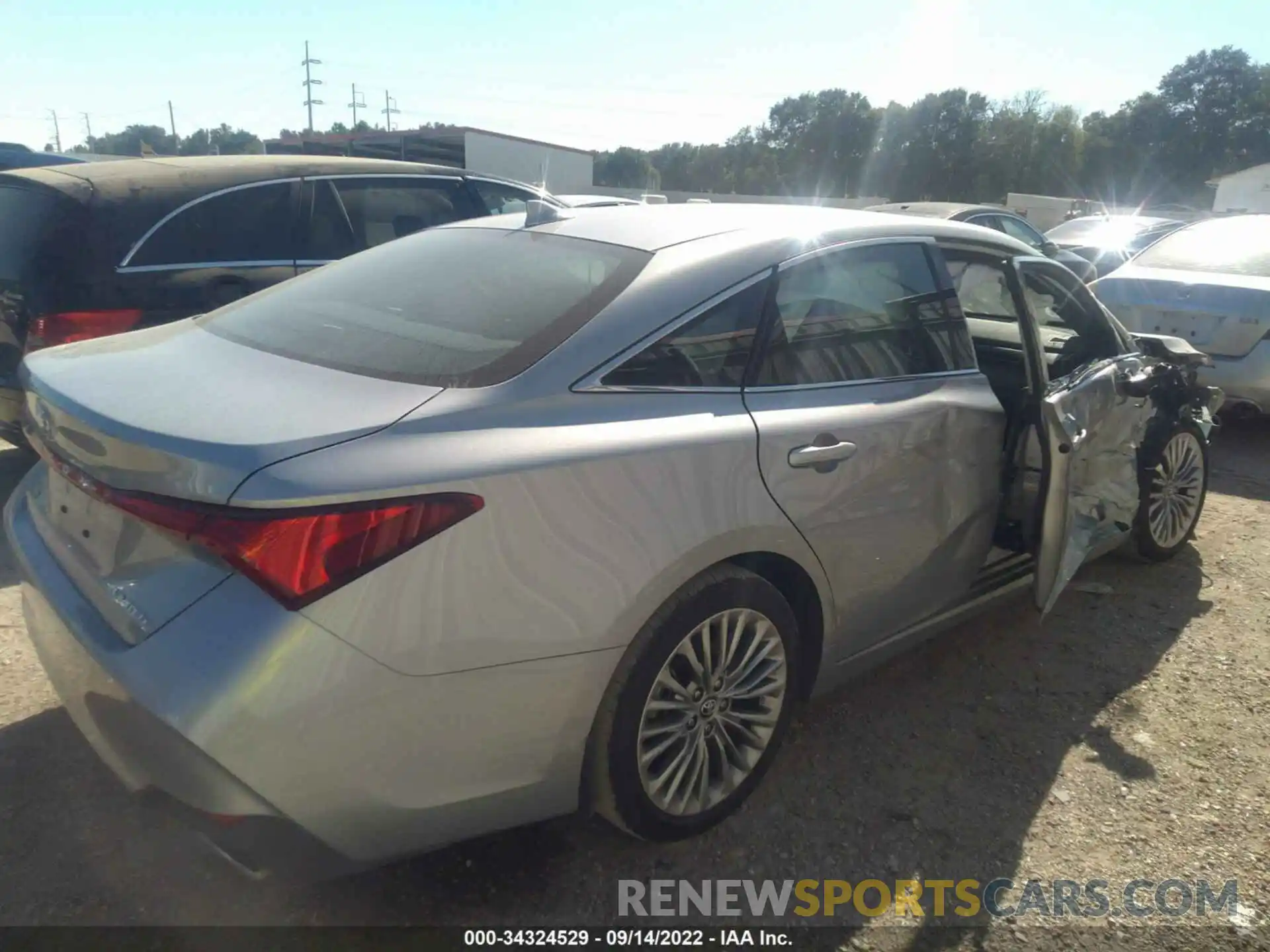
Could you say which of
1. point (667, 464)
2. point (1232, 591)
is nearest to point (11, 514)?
point (667, 464)

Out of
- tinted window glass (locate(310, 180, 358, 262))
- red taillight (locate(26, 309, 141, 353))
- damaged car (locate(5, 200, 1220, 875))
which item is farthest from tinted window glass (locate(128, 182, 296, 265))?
damaged car (locate(5, 200, 1220, 875))

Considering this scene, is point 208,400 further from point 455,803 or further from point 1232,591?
point 1232,591

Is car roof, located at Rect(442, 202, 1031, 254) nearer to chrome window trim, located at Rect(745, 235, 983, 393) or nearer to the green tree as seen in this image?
chrome window trim, located at Rect(745, 235, 983, 393)

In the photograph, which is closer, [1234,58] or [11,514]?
[11,514]

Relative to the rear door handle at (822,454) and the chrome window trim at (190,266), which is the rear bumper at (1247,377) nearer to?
the rear door handle at (822,454)

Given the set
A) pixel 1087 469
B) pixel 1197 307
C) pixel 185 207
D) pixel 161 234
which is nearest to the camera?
pixel 1087 469

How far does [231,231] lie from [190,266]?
0.34 meters

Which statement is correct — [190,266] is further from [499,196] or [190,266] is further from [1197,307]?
[1197,307]

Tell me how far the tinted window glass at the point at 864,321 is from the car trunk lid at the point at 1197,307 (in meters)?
4.09

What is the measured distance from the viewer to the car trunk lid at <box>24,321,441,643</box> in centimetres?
175

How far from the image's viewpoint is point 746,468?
2275 millimetres

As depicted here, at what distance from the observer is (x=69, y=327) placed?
4078mm

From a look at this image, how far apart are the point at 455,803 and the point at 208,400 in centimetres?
99

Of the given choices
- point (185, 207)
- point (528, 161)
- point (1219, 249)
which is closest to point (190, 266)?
point (185, 207)
